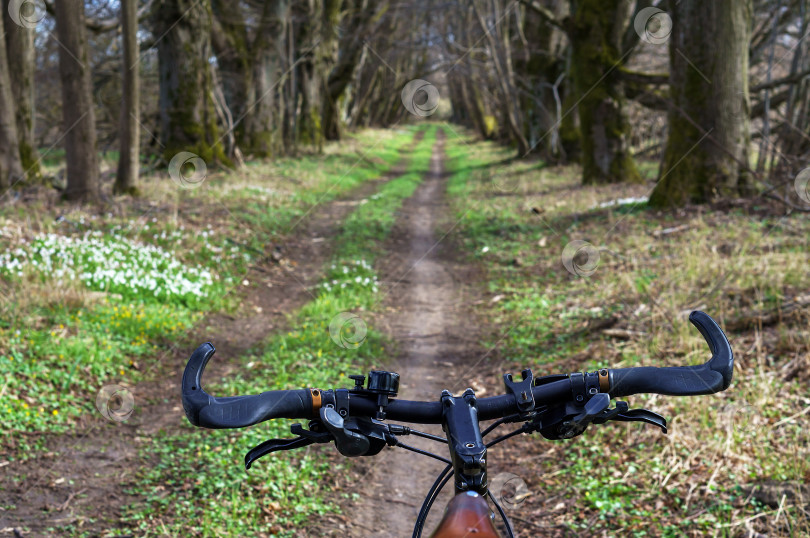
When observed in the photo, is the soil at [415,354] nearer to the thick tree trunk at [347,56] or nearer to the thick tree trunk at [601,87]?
the thick tree trunk at [601,87]

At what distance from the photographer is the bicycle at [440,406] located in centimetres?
172

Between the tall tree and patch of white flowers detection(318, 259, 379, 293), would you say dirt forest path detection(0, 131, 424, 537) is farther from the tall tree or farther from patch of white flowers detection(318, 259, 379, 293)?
the tall tree

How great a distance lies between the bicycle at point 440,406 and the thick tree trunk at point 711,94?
10.3 meters

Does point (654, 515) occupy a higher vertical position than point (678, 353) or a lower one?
lower

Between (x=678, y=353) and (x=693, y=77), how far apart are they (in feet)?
23.4

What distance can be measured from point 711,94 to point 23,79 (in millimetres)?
13621

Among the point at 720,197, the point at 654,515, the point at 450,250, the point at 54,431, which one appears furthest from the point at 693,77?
the point at 54,431

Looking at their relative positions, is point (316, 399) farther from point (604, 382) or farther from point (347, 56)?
point (347, 56)

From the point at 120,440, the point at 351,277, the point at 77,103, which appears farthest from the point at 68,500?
the point at 77,103

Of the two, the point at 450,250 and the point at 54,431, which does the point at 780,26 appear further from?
the point at 54,431

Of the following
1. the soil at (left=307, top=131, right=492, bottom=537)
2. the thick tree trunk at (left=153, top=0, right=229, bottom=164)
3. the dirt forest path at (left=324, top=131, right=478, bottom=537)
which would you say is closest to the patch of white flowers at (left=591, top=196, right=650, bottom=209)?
the soil at (left=307, top=131, right=492, bottom=537)

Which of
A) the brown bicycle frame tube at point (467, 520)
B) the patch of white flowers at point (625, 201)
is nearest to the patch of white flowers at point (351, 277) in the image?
the patch of white flowers at point (625, 201)

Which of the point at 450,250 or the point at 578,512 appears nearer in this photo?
the point at 578,512

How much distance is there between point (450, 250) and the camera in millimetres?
13070
